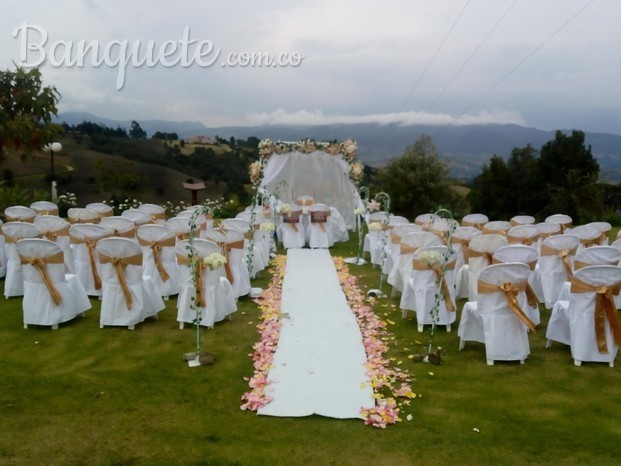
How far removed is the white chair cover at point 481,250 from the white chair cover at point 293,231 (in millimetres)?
6309

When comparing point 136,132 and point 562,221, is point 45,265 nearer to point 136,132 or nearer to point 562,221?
point 562,221

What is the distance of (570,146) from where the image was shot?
23.0 m

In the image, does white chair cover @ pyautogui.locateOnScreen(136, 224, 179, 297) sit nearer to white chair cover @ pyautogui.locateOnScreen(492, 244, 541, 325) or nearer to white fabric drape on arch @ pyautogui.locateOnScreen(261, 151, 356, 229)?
white chair cover @ pyautogui.locateOnScreen(492, 244, 541, 325)

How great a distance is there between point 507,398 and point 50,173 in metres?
19.6

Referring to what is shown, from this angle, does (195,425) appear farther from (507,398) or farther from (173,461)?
(507,398)

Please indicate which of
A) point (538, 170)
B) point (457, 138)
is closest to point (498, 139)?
point (457, 138)

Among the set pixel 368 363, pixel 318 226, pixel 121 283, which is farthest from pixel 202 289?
pixel 318 226

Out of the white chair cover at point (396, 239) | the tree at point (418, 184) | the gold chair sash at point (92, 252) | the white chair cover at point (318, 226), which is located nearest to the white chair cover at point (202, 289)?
the gold chair sash at point (92, 252)

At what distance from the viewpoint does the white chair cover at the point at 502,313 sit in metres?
5.96

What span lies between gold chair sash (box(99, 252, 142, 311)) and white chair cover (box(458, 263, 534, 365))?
4.40m

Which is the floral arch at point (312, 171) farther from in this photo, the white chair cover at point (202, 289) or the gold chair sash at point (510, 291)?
the gold chair sash at point (510, 291)

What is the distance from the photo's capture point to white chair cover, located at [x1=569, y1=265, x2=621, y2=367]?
19.1 feet

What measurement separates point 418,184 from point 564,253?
15912 mm

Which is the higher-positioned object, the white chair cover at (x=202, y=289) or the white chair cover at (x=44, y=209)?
the white chair cover at (x=44, y=209)
